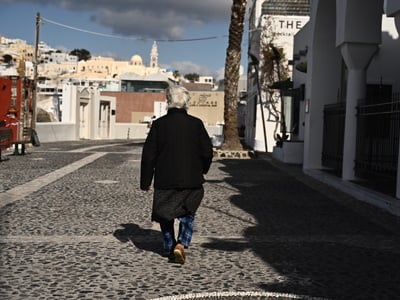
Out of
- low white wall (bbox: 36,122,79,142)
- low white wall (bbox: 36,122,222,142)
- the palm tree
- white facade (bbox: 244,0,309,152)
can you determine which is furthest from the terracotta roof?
the palm tree

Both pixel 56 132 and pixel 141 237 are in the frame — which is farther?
pixel 56 132

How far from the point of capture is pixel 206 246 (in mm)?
6215

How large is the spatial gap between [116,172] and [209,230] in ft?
24.3

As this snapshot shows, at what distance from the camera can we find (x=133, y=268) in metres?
5.24

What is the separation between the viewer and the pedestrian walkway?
467cm

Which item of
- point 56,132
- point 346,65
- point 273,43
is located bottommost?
point 56,132

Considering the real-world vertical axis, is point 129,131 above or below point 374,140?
below

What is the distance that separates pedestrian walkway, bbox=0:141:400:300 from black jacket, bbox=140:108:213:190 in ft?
2.58

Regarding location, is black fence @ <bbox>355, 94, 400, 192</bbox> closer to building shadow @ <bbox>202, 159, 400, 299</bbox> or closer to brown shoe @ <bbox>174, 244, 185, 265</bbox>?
building shadow @ <bbox>202, 159, 400, 299</bbox>

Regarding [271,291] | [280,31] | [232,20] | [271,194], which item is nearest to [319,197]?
[271,194]

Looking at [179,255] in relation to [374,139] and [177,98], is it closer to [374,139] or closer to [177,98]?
[177,98]

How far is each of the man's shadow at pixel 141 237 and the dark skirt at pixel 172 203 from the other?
60 cm

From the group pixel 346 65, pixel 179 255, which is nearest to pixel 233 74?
pixel 346 65

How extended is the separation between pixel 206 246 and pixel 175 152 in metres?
1.29
